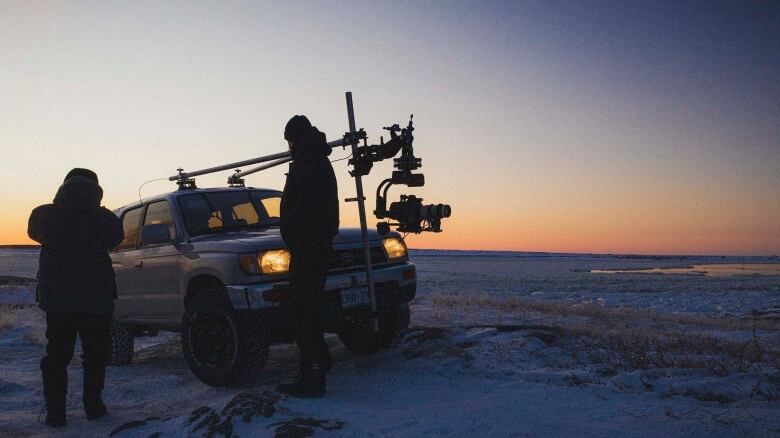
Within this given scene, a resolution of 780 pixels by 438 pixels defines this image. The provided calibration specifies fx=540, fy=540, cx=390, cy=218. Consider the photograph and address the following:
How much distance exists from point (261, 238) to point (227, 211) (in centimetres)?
137

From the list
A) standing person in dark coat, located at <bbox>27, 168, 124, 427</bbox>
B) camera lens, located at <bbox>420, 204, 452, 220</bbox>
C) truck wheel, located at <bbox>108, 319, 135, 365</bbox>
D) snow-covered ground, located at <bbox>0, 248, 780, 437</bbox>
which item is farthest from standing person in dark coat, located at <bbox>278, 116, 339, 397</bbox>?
truck wheel, located at <bbox>108, 319, 135, 365</bbox>

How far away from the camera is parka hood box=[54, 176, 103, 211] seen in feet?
14.5

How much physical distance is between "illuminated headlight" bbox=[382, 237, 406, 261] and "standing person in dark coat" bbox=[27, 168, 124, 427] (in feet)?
9.17

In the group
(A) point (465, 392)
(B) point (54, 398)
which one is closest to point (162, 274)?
(B) point (54, 398)

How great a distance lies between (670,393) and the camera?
421 centimetres

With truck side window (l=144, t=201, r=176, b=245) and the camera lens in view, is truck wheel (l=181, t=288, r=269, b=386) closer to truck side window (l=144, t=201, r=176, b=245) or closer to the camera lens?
truck side window (l=144, t=201, r=176, b=245)

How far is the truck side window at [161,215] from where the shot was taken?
6.13 m

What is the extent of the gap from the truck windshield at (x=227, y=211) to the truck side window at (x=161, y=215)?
219mm

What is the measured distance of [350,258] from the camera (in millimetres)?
5594

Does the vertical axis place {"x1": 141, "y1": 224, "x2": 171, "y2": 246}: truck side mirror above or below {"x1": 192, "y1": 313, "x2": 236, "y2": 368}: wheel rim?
above

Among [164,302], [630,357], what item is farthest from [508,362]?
[164,302]

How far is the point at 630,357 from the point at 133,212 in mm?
6122

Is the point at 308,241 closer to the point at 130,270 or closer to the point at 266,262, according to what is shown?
the point at 266,262

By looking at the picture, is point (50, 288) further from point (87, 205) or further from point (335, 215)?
point (335, 215)
